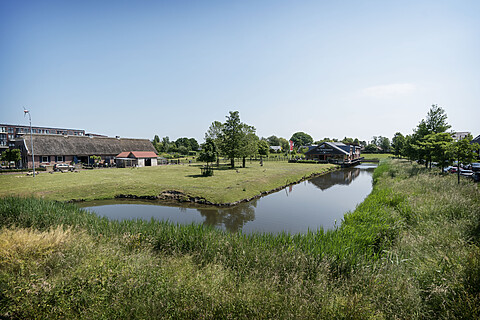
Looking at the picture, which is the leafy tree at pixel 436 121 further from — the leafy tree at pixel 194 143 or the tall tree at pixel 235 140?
the leafy tree at pixel 194 143

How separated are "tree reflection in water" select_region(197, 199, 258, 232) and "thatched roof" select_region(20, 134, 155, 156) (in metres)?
38.7

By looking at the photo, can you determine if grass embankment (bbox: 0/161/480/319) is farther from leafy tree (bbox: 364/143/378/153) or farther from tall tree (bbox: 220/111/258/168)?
leafy tree (bbox: 364/143/378/153)

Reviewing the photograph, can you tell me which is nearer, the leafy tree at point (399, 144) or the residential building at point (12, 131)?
the leafy tree at point (399, 144)

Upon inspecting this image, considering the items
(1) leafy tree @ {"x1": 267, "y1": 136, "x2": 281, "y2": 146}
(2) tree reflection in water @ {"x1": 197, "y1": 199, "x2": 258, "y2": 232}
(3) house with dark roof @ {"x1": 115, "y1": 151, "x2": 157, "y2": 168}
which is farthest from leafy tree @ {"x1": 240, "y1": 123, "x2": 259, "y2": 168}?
(1) leafy tree @ {"x1": 267, "y1": 136, "x2": 281, "y2": 146}

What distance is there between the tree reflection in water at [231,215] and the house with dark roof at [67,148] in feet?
111

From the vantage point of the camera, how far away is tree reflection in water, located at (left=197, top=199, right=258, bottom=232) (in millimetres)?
14438

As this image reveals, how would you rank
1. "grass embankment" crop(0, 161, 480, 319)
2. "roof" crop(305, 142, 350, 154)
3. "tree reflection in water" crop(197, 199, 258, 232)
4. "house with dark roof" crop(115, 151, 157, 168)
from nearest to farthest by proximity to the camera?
1. "grass embankment" crop(0, 161, 480, 319)
2. "tree reflection in water" crop(197, 199, 258, 232)
3. "house with dark roof" crop(115, 151, 157, 168)
4. "roof" crop(305, 142, 350, 154)

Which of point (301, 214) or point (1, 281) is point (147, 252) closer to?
Answer: point (1, 281)

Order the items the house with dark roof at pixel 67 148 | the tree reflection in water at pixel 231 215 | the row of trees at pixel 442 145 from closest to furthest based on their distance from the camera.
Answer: the tree reflection in water at pixel 231 215, the row of trees at pixel 442 145, the house with dark roof at pixel 67 148

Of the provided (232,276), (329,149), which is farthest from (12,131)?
(232,276)

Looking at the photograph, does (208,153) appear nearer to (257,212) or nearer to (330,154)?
(257,212)

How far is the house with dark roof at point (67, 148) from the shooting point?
129ft

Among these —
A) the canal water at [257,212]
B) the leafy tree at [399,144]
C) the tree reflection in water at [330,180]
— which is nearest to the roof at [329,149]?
the leafy tree at [399,144]

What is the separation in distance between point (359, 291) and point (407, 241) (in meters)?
4.49
